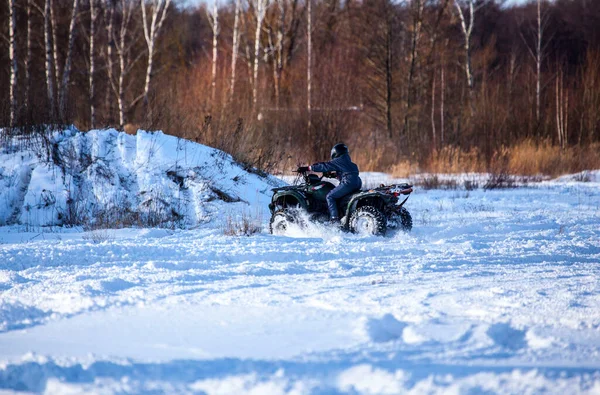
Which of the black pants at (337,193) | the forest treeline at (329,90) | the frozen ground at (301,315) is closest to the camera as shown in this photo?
the frozen ground at (301,315)

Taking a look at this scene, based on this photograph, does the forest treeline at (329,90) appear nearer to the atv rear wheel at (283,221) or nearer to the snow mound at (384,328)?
the atv rear wheel at (283,221)

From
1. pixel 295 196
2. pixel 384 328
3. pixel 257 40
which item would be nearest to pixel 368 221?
pixel 295 196

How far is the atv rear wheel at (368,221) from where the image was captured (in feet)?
28.9

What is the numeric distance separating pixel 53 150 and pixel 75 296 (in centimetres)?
772

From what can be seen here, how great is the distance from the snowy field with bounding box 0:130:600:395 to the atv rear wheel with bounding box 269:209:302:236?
257 mm

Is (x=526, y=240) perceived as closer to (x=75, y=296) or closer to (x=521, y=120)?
(x=75, y=296)

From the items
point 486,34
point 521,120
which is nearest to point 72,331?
point 521,120

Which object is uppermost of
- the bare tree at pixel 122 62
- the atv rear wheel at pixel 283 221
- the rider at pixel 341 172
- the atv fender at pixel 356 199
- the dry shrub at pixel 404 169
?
A: the bare tree at pixel 122 62

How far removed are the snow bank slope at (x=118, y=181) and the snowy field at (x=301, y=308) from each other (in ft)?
0.66

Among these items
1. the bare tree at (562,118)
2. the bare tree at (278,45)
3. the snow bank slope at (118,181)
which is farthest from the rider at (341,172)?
the bare tree at (562,118)

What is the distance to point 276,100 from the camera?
25062 millimetres

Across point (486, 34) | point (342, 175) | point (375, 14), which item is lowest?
point (342, 175)

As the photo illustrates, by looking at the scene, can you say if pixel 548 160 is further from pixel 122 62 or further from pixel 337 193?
pixel 122 62

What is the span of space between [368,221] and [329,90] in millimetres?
14501
